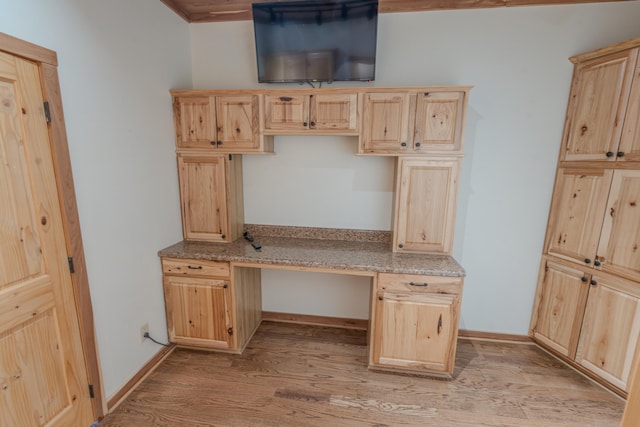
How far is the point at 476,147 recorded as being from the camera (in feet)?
8.00

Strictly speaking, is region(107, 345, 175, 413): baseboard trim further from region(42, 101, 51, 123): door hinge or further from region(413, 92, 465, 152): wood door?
region(413, 92, 465, 152): wood door

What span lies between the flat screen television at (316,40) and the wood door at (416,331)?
5.65 feet

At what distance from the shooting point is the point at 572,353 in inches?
88.7

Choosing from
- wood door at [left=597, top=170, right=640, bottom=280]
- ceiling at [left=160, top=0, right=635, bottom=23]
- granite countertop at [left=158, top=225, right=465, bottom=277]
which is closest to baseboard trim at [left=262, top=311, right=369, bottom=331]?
granite countertop at [left=158, top=225, right=465, bottom=277]

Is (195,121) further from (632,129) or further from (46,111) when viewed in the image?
(632,129)

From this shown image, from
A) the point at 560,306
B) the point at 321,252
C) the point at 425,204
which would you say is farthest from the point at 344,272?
the point at 560,306

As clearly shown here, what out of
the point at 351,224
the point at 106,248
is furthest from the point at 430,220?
the point at 106,248

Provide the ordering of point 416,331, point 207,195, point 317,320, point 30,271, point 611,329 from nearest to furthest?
point 30,271 → point 611,329 → point 416,331 → point 207,195 → point 317,320

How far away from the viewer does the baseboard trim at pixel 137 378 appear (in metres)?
1.90

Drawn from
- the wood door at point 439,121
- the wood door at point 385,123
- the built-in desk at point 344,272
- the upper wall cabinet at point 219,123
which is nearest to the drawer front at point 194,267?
the built-in desk at point 344,272

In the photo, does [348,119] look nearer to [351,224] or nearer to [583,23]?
[351,224]

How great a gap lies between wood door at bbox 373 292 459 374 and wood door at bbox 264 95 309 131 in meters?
1.45

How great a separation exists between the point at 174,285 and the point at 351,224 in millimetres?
1578

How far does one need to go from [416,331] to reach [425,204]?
95 cm
